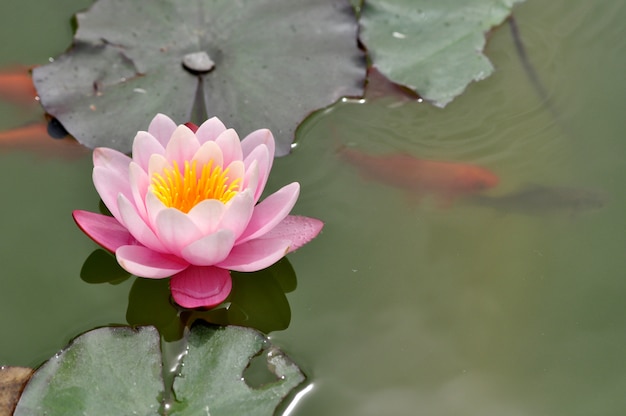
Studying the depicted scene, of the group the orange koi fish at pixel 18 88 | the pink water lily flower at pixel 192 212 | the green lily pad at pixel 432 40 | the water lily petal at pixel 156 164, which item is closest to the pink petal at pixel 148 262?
the pink water lily flower at pixel 192 212

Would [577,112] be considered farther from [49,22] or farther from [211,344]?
[49,22]

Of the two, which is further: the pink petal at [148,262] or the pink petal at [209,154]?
the pink petal at [209,154]

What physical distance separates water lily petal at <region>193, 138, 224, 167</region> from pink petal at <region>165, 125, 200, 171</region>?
25mm

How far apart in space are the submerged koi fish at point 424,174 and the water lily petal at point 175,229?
0.67 m

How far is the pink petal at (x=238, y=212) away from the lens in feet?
5.73

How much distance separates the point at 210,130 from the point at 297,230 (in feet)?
1.23

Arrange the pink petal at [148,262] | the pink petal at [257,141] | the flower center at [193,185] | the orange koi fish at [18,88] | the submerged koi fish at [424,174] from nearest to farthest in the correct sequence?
the pink petal at [148,262] < the flower center at [193,185] < the pink petal at [257,141] < the submerged koi fish at [424,174] < the orange koi fish at [18,88]

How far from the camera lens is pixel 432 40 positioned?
2482mm

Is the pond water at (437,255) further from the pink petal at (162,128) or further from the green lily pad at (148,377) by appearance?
the pink petal at (162,128)

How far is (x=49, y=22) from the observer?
2.53 m

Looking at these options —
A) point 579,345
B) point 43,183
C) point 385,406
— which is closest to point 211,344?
point 385,406

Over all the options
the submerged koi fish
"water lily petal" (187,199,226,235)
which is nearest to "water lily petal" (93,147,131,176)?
"water lily petal" (187,199,226,235)

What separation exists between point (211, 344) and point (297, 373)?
9.2 inches

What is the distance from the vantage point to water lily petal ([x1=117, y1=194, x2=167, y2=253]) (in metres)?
1.73
